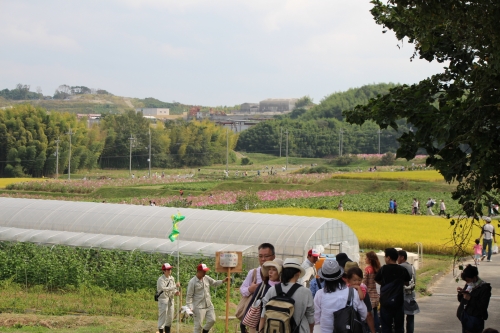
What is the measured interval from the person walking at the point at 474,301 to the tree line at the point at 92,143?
63397 millimetres

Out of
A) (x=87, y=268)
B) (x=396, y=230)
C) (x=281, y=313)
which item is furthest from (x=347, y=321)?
(x=396, y=230)

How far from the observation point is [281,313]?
731 cm

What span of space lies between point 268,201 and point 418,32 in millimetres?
34782

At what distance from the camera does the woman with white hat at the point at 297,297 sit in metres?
7.45

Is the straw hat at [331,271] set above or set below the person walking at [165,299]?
above

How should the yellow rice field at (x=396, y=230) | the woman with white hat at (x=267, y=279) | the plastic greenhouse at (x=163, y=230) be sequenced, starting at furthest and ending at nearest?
the yellow rice field at (x=396, y=230)
the plastic greenhouse at (x=163, y=230)
the woman with white hat at (x=267, y=279)

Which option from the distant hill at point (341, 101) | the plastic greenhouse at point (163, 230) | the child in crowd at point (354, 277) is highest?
the distant hill at point (341, 101)

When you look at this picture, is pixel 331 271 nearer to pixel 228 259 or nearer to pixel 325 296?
pixel 325 296

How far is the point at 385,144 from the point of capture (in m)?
115

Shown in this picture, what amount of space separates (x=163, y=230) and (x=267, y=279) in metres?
15.5

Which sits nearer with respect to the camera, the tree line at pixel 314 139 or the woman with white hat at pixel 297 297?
the woman with white hat at pixel 297 297

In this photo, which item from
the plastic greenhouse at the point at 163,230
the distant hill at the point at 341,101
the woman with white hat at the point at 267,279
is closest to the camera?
the woman with white hat at the point at 267,279

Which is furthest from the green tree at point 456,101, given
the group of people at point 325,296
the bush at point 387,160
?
the bush at point 387,160

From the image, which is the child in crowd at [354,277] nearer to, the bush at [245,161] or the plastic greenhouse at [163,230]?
the plastic greenhouse at [163,230]
